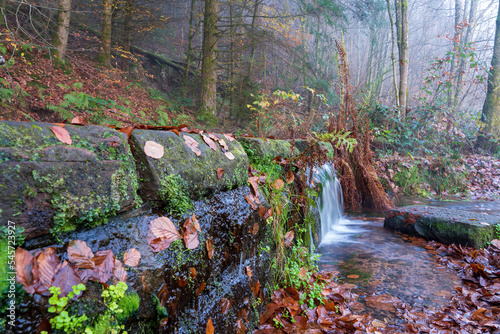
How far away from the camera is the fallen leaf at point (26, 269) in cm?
88

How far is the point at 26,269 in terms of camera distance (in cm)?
91

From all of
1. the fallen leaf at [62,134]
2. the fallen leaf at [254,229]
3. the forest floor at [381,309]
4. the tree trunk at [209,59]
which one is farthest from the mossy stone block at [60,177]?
the tree trunk at [209,59]

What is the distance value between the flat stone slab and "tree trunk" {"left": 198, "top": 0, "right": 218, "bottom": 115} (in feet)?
23.5

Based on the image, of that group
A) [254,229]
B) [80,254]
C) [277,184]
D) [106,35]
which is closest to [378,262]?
[277,184]

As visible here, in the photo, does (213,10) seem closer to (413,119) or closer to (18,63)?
(18,63)

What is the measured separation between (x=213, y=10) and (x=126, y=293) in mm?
9833

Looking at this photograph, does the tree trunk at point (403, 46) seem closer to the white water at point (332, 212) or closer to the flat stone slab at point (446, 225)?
the white water at point (332, 212)

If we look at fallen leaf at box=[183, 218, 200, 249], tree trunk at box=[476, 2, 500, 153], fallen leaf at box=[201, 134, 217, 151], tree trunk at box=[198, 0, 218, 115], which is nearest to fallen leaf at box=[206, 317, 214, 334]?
fallen leaf at box=[183, 218, 200, 249]

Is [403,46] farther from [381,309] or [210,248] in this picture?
[210,248]

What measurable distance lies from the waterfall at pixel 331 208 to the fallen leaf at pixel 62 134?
10.7 ft

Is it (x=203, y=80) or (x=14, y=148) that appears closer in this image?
(x=14, y=148)

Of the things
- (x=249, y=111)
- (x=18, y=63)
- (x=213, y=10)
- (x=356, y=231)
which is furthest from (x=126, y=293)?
(x=249, y=111)

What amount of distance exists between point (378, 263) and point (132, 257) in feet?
9.88

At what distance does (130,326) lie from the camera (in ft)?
3.61
